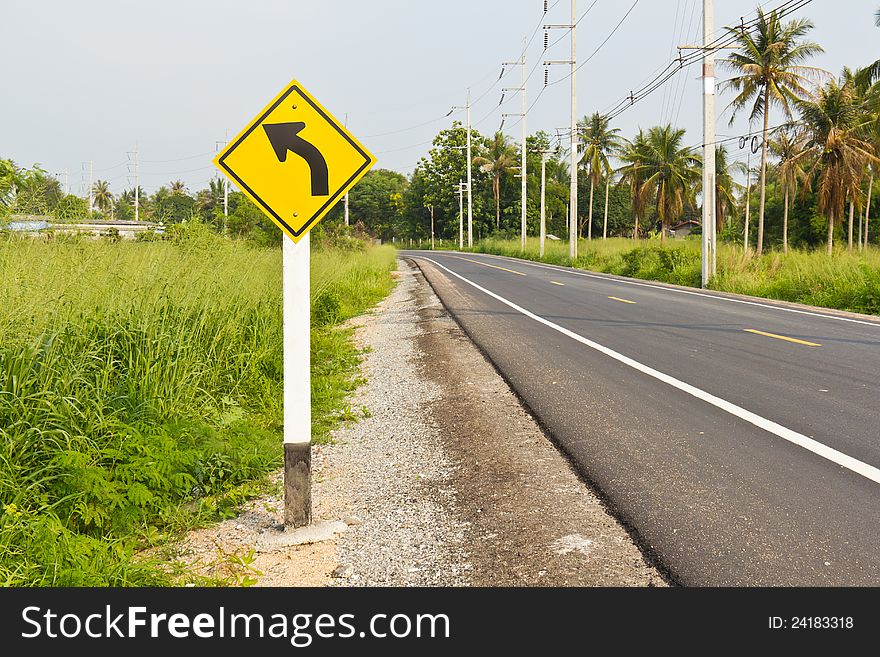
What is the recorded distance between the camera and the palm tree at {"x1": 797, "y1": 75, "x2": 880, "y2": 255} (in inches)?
1649

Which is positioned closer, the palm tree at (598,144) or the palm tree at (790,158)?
the palm tree at (790,158)

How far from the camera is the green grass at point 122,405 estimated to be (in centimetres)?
428

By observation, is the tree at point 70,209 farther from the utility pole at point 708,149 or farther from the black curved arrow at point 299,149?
the utility pole at point 708,149

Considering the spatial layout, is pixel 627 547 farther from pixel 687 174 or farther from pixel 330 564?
pixel 687 174

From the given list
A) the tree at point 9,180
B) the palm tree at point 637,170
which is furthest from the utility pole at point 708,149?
the palm tree at point 637,170

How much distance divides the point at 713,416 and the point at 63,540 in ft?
16.9

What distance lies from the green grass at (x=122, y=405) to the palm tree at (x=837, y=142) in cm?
4060

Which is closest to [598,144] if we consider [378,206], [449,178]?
[449,178]

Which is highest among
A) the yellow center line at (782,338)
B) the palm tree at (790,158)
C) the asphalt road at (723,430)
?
the palm tree at (790,158)

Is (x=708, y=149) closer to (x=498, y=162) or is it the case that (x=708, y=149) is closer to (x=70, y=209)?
(x=70, y=209)

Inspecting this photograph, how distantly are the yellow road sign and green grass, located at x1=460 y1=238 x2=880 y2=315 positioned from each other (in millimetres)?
15993

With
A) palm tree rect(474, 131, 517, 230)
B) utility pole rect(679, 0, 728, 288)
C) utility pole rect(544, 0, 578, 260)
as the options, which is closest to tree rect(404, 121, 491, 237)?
palm tree rect(474, 131, 517, 230)

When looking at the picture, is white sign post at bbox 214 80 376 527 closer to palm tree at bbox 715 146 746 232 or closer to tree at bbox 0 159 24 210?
tree at bbox 0 159 24 210
